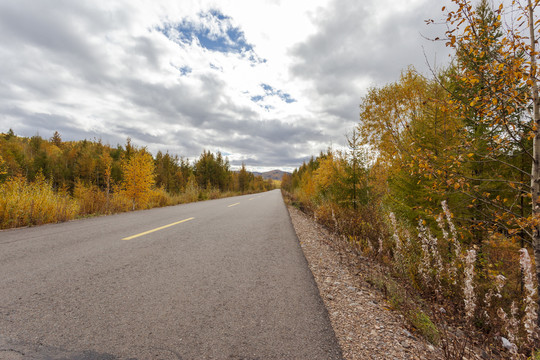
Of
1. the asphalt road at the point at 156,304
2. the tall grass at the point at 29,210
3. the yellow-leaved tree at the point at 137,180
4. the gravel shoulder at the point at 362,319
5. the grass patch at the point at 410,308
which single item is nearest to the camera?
the asphalt road at the point at 156,304

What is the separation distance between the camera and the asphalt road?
1.79 meters

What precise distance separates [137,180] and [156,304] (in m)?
13.1

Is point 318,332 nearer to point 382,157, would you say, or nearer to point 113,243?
point 113,243

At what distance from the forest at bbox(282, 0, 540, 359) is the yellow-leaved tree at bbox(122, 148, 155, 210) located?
10554 millimetres

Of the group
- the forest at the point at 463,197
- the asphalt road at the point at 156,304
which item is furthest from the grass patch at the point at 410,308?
the asphalt road at the point at 156,304

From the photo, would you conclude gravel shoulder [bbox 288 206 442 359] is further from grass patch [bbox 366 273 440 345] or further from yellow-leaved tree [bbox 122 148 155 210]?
yellow-leaved tree [bbox 122 148 155 210]

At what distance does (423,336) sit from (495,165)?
8.01 meters

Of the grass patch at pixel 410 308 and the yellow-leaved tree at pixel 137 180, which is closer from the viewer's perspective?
the grass patch at pixel 410 308

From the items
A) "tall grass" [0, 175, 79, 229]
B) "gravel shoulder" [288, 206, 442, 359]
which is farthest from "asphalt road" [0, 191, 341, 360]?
"tall grass" [0, 175, 79, 229]

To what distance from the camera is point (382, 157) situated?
16578 mm

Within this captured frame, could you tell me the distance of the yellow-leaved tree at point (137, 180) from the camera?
13.5 meters

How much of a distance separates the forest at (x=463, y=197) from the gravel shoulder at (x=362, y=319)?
8.8 inches

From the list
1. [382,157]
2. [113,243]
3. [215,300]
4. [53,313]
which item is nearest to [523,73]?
[215,300]

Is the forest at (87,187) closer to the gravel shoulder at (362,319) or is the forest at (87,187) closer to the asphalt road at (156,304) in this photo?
the asphalt road at (156,304)
